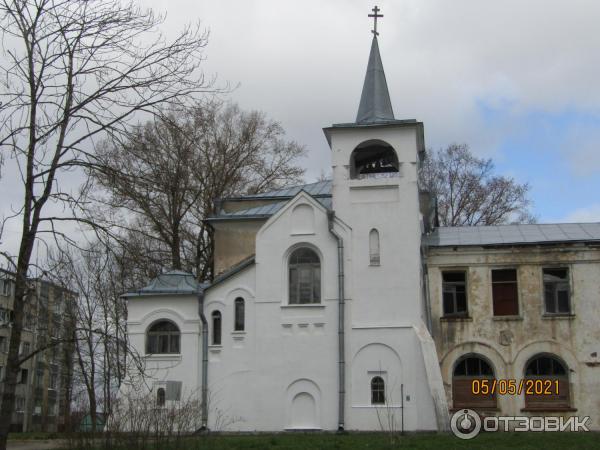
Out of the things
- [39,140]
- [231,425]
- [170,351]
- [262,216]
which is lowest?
[231,425]

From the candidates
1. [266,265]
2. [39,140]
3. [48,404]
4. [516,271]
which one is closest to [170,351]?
[266,265]

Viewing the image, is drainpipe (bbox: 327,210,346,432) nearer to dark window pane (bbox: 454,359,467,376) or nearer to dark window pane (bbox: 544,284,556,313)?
dark window pane (bbox: 454,359,467,376)

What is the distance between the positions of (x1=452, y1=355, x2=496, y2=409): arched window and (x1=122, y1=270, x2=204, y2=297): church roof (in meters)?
8.86

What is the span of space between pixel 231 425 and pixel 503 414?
853 cm

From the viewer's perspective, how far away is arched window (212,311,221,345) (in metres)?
26.0

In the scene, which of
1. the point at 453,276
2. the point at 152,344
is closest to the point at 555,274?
the point at 453,276

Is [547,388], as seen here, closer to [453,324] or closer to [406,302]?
[453,324]

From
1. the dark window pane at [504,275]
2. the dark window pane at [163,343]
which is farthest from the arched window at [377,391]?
the dark window pane at [163,343]

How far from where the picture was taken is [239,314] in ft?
85.5

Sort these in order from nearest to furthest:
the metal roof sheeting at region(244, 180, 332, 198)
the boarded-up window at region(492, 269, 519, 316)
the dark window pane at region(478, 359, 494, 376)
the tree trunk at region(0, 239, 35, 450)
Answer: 1. the tree trunk at region(0, 239, 35, 450)
2. the dark window pane at region(478, 359, 494, 376)
3. the boarded-up window at region(492, 269, 519, 316)
4. the metal roof sheeting at region(244, 180, 332, 198)

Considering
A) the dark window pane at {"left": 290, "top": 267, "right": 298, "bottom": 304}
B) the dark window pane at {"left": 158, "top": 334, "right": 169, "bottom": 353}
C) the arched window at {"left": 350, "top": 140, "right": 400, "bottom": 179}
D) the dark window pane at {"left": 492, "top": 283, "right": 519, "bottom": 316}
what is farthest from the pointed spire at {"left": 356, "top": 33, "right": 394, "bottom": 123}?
the dark window pane at {"left": 158, "top": 334, "right": 169, "bottom": 353}

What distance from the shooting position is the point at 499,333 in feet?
88.3

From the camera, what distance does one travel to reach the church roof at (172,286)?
26.3 m

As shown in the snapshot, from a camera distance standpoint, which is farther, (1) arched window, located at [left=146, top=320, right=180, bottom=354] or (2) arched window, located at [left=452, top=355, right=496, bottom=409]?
(2) arched window, located at [left=452, top=355, right=496, bottom=409]
